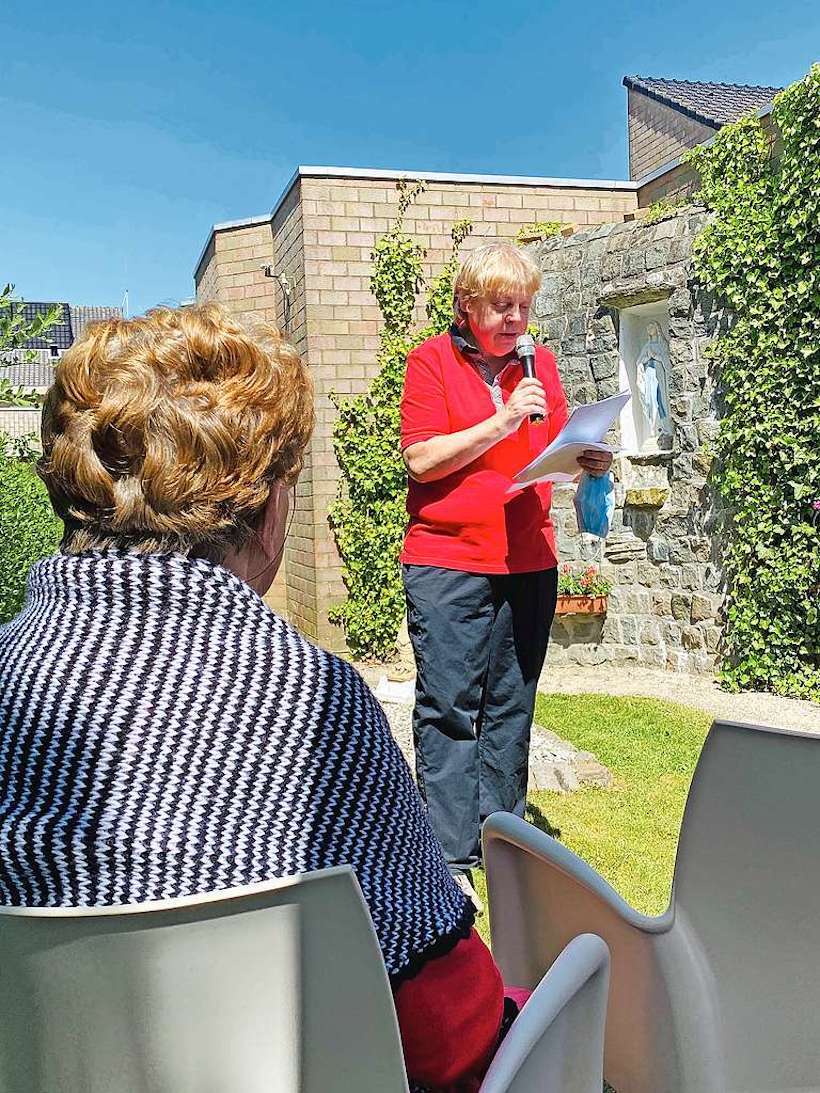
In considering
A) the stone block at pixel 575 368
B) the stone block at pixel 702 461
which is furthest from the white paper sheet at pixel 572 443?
the stone block at pixel 575 368

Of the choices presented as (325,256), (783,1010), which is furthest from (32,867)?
(325,256)

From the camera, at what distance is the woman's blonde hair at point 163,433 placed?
1.15 m

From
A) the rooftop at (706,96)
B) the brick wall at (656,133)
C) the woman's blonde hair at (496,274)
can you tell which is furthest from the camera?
the brick wall at (656,133)

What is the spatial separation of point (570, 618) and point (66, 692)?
671 centimetres

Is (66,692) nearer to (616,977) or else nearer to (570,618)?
(616,977)

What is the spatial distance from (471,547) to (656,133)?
1450 centimetres

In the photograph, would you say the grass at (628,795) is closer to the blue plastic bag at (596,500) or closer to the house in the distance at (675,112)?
the blue plastic bag at (596,500)

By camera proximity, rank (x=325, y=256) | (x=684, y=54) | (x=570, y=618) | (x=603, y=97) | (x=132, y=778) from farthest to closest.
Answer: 1. (x=603, y=97)
2. (x=684, y=54)
3. (x=325, y=256)
4. (x=570, y=618)
5. (x=132, y=778)

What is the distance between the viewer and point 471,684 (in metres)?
3.00

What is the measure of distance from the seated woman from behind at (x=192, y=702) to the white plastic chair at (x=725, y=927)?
1.11 feet

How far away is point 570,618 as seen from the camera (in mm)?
7547

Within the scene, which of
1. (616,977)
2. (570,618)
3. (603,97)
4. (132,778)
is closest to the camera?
(132,778)

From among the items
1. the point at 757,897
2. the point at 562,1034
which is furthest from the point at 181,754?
the point at 757,897

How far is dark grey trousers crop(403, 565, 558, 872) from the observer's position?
2941 millimetres
